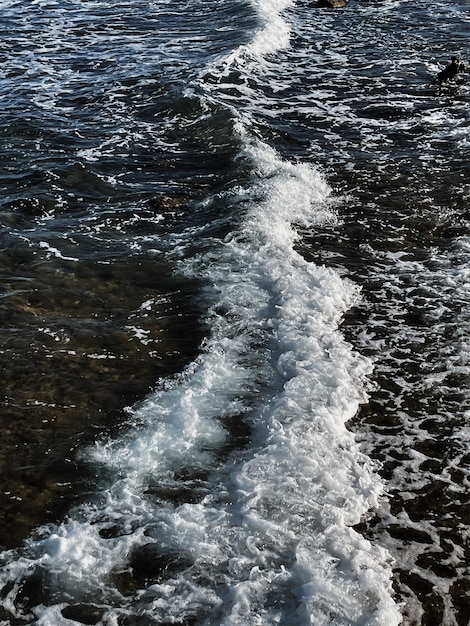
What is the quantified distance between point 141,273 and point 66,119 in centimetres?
727

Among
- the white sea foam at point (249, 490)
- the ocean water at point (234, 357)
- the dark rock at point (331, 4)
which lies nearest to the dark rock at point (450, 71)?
the ocean water at point (234, 357)

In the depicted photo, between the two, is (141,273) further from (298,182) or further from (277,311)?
(298,182)

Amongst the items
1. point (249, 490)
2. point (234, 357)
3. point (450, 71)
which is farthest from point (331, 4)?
point (249, 490)

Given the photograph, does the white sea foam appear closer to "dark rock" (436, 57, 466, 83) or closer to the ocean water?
the ocean water

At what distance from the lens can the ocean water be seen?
5262 mm

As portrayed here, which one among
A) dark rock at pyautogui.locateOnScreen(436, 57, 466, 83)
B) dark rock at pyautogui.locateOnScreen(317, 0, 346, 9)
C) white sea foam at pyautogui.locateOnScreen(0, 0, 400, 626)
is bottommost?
white sea foam at pyautogui.locateOnScreen(0, 0, 400, 626)

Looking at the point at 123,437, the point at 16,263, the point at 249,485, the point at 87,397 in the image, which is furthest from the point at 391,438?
the point at 16,263

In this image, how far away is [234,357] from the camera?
778cm

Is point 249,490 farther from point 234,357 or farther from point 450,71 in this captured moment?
point 450,71

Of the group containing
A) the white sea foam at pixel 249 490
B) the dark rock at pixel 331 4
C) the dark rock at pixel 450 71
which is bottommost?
the white sea foam at pixel 249 490

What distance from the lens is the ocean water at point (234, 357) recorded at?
17.3ft

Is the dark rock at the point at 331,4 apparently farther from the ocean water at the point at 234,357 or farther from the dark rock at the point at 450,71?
the ocean water at the point at 234,357

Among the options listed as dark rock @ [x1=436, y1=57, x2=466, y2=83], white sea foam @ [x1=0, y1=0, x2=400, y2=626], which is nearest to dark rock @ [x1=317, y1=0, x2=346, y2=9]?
dark rock @ [x1=436, y1=57, x2=466, y2=83]

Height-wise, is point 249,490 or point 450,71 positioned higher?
point 450,71
